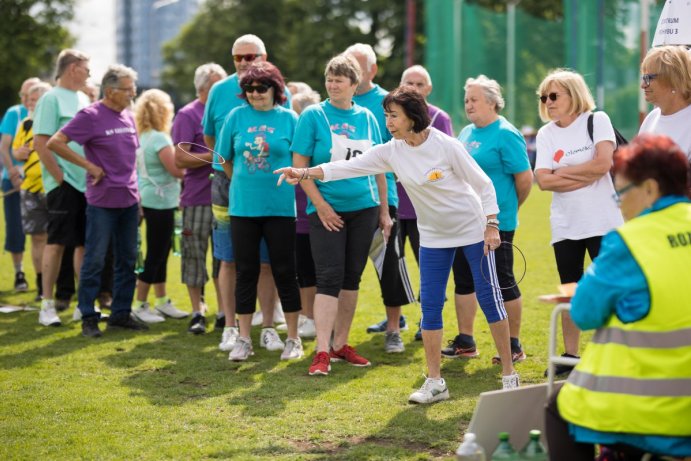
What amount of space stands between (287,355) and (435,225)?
185 centimetres

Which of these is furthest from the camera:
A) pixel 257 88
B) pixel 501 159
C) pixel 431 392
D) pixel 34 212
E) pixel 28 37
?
pixel 28 37

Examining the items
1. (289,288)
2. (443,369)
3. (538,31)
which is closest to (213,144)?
(289,288)

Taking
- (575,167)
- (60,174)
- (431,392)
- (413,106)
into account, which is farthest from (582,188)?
(60,174)

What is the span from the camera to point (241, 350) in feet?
23.1

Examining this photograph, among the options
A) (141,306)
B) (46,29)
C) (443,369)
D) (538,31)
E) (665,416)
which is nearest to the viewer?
(665,416)

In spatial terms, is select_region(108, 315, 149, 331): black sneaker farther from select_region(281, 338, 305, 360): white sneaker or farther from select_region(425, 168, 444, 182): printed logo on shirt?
select_region(425, 168, 444, 182): printed logo on shirt

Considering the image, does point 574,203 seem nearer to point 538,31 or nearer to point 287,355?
Result: point 287,355

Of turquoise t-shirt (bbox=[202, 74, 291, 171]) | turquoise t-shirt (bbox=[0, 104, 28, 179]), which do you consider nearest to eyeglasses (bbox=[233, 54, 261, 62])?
turquoise t-shirt (bbox=[202, 74, 291, 171])

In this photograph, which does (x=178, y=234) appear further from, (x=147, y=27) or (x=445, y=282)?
(x=147, y=27)

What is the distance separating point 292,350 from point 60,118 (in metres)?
3.04

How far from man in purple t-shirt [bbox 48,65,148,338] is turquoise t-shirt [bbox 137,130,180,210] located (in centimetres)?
43

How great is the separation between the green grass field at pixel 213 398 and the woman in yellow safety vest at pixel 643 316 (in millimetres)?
1445

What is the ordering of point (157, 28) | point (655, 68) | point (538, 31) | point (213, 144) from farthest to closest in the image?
1. point (157, 28)
2. point (538, 31)
3. point (213, 144)
4. point (655, 68)

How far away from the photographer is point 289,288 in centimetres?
709
